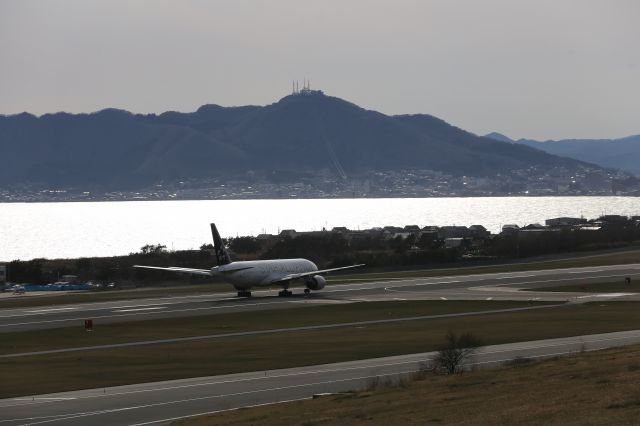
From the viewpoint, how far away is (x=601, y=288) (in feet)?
309

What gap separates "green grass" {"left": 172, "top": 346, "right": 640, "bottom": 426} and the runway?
128 feet

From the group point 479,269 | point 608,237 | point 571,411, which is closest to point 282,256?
point 479,269

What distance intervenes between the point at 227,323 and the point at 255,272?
20.0 meters

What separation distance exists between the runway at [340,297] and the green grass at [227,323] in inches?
128

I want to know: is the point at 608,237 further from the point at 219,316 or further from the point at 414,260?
the point at 219,316

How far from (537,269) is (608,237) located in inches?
2293

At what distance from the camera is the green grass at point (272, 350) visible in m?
49.2

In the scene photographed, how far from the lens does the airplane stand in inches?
3597

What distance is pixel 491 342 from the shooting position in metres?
57.2

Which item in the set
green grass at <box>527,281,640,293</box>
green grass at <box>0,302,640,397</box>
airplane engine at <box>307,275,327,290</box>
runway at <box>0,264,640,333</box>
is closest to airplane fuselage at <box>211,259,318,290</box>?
airplane engine at <box>307,275,327,290</box>

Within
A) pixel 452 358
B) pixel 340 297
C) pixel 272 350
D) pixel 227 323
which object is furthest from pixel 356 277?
pixel 452 358

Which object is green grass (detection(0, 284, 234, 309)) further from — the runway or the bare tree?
the bare tree

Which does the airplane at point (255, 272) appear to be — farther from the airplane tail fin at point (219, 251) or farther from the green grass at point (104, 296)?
the green grass at point (104, 296)

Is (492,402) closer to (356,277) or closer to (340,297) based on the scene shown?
(340,297)
